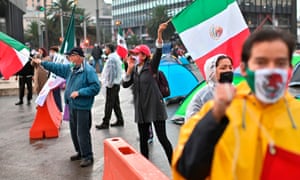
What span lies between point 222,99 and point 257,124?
16 centimetres

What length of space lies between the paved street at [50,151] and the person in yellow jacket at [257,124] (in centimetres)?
410

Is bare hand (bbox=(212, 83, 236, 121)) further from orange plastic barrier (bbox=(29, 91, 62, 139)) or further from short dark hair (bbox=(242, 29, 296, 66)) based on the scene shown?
orange plastic barrier (bbox=(29, 91, 62, 139))

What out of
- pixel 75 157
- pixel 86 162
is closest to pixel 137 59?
pixel 86 162

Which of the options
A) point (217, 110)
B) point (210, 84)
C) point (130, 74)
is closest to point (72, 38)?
point (130, 74)

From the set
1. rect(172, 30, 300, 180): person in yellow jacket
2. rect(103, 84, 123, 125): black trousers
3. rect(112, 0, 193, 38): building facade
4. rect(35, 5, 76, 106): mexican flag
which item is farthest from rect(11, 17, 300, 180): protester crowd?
rect(112, 0, 193, 38): building facade

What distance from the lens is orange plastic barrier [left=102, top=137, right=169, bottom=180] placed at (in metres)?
3.36

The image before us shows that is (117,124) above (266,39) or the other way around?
the other way around

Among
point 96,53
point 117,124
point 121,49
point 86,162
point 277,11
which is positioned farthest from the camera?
A: point 277,11

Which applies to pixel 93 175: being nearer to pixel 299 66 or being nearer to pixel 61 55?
pixel 61 55

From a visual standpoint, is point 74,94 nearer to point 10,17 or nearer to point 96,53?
point 96,53

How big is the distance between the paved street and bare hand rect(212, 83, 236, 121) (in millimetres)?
Result: 4134

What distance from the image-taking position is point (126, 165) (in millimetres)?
3652

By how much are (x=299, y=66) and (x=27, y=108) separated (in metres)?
7.99

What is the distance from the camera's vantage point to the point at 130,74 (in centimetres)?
580
